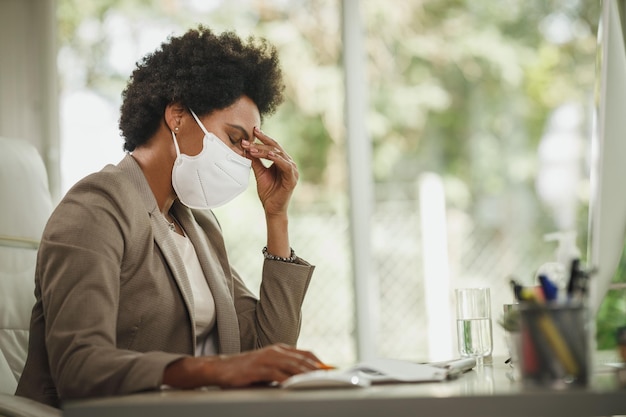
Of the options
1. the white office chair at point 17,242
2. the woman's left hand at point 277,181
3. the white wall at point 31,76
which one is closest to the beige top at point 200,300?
the woman's left hand at point 277,181

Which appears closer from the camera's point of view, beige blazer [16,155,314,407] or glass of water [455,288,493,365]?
beige blazer [16,155,314,407]

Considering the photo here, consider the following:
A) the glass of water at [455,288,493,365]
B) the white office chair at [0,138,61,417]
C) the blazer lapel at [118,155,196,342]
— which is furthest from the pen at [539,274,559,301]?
the white office chair at [0,138,61,417]

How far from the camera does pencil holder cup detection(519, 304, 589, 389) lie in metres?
0.84

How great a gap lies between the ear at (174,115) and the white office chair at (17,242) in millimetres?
372

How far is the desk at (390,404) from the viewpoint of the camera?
30.6 inches

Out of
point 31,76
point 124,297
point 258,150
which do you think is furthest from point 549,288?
point 31,76

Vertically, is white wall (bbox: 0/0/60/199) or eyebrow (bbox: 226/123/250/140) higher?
white wall (bbox: 0/0/60/199)

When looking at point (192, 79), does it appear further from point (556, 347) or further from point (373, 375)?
point (556, 347)

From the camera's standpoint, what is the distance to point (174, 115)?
1651mm

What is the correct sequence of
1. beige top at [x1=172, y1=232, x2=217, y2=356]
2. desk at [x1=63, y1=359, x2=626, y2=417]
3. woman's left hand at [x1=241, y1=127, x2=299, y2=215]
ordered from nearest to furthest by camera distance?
desk at [x1=63, y1=359, x2=626, y2=417] < beige top at [x1=172, y1=232, x2=217, y2=356] < woman's left hand at [x1=241, y1=127, x2=299, y2=215]

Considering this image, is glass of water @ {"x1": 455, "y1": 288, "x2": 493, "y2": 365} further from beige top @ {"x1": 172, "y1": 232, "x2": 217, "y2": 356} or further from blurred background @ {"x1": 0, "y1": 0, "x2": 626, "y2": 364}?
blurred background @ {"x1": 0, "y1": 0, "x2": 626, "y2": 364}

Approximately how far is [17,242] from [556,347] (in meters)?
1.22

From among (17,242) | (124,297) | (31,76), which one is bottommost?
(124,297)

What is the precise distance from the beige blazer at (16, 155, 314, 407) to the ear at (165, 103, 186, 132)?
139mm
